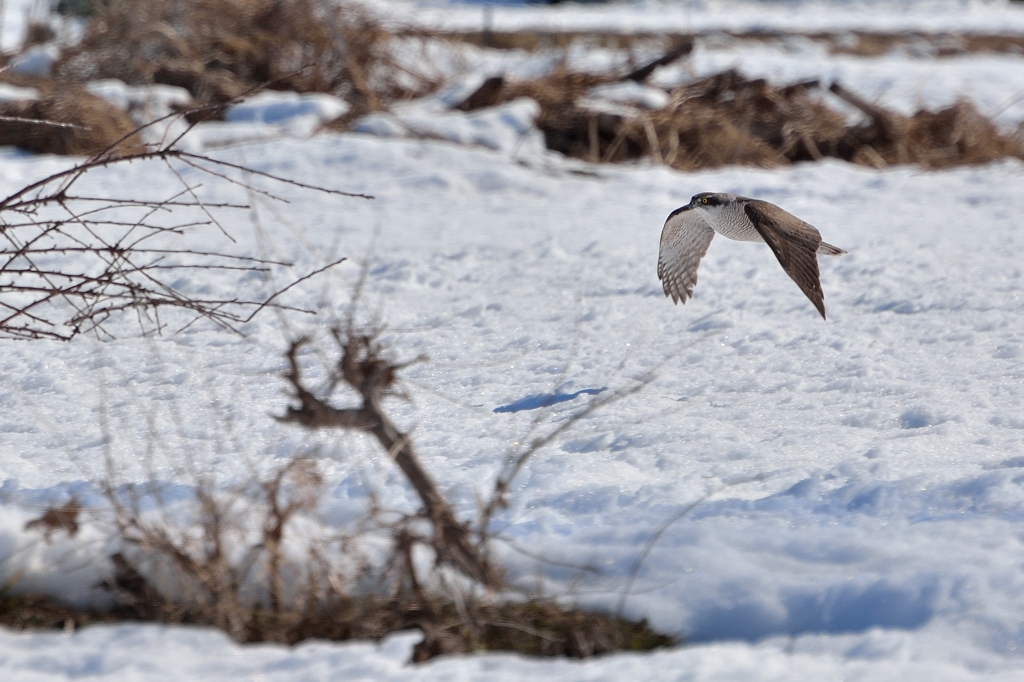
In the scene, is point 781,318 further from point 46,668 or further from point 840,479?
point 46,668

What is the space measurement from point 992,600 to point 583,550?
2.80 ft

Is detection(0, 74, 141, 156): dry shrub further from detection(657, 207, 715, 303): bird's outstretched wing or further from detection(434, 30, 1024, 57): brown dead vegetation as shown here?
detection(434, 30, 1024, 57): brown dead vegetation

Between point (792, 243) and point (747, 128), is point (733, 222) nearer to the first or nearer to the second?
point (792, 243)

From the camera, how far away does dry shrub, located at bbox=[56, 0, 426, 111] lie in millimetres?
8422

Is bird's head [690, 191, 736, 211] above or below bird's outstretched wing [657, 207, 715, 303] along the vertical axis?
above

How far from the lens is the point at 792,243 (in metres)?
2.79

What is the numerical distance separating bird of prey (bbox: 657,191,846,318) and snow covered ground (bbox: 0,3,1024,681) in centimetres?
27

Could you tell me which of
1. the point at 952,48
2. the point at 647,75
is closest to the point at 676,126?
the point at 647,75

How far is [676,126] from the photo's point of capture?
7.59 metres

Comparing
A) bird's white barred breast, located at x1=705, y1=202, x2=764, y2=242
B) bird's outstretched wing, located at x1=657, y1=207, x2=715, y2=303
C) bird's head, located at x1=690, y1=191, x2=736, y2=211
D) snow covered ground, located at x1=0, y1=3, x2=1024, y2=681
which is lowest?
snow covered ground, located at x1=0, y1=3, x2=1024, y2=681

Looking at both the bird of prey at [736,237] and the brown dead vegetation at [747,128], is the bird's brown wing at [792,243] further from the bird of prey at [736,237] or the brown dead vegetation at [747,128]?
the brown dead vegetation at [747,128]

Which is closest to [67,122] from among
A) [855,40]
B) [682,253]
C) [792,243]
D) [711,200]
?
[682,253]

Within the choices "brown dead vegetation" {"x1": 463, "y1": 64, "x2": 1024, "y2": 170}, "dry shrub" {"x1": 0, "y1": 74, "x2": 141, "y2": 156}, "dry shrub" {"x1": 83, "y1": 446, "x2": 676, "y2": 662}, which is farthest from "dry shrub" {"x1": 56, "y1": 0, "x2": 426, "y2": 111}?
A: "dry shrub" {"x1": 83, "y1": 446, "x2": 676, "y2": 662}

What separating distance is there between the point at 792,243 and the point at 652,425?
0.68 meters
